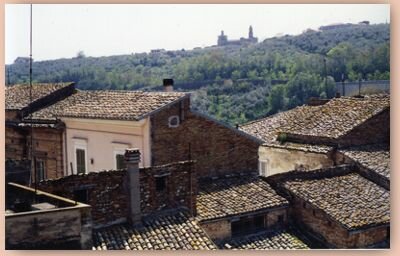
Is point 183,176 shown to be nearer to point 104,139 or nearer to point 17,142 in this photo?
point 104,139

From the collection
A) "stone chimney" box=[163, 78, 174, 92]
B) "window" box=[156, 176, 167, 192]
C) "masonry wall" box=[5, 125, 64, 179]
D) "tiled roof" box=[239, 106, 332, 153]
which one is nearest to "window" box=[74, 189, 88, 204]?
"window" box=[156, 176, 167, 192]

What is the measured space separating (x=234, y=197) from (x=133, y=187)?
161cm

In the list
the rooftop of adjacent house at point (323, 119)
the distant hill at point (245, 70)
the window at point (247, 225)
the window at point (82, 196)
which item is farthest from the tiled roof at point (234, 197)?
the rooftop of adjacent house at point (323, 119)

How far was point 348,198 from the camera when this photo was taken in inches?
350

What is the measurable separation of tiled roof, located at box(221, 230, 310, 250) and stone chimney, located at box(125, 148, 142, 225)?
1.11 meters

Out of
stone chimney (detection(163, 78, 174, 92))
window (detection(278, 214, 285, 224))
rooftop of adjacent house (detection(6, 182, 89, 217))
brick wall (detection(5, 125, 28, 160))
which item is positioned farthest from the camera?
stone chimney (detection(163, 78, 174, 92))

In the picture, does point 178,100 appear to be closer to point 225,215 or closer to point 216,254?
point 225,215

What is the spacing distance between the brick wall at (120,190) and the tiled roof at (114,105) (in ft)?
3.51

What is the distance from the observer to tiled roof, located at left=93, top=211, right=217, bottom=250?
7.32 meters

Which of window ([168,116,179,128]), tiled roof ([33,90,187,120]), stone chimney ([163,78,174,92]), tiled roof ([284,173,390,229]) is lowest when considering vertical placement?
tiled roof ([284,173,390,229])

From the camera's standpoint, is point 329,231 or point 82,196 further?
point 329,231

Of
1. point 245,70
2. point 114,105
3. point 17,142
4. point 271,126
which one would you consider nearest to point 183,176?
point 114,105

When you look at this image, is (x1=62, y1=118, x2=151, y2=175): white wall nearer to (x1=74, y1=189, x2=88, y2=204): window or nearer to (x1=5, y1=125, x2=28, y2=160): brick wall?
(x1=5, y1=125, x2=28, y2=160): brick wall

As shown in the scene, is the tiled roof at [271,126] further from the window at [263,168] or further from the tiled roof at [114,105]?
the tiled roof at [114,105]
